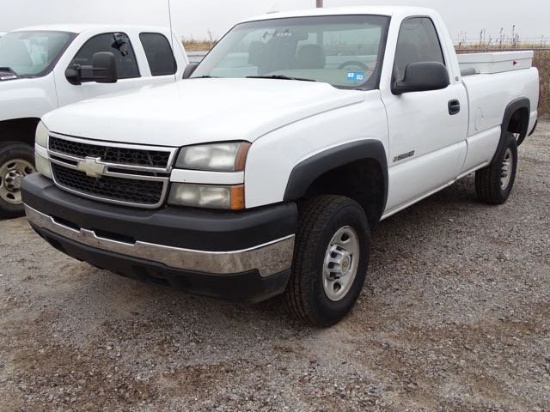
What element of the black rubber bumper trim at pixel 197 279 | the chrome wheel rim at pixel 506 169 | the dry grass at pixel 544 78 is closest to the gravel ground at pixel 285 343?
the black rubber bumper trim at pixel 197 279

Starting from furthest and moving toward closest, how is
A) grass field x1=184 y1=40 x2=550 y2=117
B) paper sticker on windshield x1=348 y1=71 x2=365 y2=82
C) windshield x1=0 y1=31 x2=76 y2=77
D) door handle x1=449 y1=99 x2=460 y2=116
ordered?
grass field x1=184 y1=40 x2=550 y2=117 → windshield x1=0 y1=31 x2=76 y2=77 → door handle x1=449 y1=99 x2=460 y2=116 → paper sticker on windshield x1=348 y1=71 x2=365 y2=82

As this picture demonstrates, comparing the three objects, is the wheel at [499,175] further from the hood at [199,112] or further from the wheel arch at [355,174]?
the hood at [199,112]

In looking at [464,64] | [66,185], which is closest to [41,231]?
[66,185]

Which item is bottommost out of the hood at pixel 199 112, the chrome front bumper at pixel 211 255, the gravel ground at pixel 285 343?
the gravel ground at pixel 285 343

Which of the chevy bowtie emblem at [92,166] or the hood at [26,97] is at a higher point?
the hood at [26,97]

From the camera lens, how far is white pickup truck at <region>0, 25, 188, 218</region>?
210 inches

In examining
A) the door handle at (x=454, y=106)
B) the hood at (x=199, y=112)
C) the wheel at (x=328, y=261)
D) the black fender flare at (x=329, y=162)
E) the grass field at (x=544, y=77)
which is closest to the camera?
the hood at (x=199, y=112)

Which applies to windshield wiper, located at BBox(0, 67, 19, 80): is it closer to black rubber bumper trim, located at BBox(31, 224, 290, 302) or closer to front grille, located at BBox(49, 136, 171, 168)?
front grille, located at BBox(49, 136, 171, 168)

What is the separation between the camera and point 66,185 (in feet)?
10.2

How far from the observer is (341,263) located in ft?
10.6

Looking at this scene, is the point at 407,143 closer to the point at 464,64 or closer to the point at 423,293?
the point at 423,293

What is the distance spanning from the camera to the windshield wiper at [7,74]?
212 inches

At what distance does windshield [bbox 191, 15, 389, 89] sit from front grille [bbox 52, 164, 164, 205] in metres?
1.47

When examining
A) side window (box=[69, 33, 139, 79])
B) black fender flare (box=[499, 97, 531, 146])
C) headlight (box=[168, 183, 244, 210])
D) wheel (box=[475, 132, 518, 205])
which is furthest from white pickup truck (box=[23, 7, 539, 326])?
side window (box=[69, 33, 139, 79])
